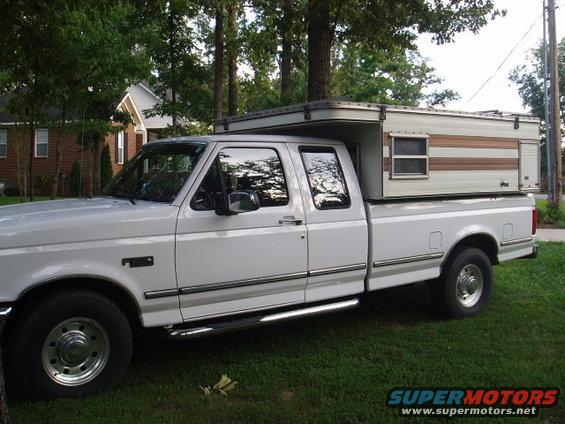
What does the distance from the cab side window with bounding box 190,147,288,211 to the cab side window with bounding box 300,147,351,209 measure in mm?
337

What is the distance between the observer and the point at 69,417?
389 centimetres

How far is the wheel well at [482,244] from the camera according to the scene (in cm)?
652

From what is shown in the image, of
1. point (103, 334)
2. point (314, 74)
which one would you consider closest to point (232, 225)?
point (103, 334)

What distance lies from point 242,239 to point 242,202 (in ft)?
1.22

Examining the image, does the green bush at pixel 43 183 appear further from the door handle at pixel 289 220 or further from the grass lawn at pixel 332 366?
the door handle at pixel 289 220

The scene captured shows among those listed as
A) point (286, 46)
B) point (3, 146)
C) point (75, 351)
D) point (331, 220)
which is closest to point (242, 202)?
point (331, 220)

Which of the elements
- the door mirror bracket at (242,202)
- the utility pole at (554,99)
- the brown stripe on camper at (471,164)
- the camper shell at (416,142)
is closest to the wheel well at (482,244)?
the camper shell at (416,142)

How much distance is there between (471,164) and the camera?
6.52 meters

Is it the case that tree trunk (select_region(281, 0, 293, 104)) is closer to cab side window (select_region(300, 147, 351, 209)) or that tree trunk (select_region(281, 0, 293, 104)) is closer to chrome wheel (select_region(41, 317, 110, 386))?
cab side window (select_region(300, 147, 351, 209))

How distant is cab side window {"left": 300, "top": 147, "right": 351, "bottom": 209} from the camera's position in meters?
5.43

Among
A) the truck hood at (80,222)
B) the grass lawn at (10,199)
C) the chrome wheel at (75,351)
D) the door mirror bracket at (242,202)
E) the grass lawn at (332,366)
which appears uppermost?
the grass lawn at (10,199)

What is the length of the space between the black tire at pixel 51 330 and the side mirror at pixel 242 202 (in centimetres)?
116

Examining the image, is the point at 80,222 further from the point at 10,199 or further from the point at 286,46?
the point at 10,199

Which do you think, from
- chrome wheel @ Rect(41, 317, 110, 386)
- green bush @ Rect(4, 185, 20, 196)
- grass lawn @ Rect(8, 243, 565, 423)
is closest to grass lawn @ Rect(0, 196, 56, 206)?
green bush @ Rect(4, 185, 20, 196)
